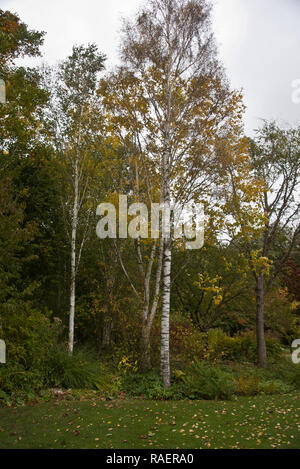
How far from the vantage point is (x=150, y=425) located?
198 inches

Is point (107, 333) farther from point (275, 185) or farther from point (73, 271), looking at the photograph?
point (275, 185)

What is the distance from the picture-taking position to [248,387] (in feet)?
24.2

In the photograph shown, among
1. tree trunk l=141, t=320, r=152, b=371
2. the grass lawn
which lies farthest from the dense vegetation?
the grass lawn

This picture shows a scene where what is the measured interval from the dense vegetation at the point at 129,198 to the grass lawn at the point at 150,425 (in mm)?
952

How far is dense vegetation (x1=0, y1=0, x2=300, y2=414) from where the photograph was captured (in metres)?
7.38

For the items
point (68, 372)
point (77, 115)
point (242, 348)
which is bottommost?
point (242, 348)

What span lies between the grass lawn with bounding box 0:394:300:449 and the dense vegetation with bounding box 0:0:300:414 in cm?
95

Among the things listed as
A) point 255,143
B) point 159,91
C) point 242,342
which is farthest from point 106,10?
point 242,342

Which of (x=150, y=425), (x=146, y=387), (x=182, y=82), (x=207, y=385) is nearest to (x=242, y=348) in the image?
(x=207, y=385)

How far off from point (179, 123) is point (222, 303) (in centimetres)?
681

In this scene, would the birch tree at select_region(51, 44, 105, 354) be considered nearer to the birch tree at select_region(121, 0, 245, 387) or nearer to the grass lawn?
the birch tree at select_region(121, 0, 245, 387)

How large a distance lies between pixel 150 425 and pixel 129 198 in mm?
6338

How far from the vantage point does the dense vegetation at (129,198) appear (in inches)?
291
